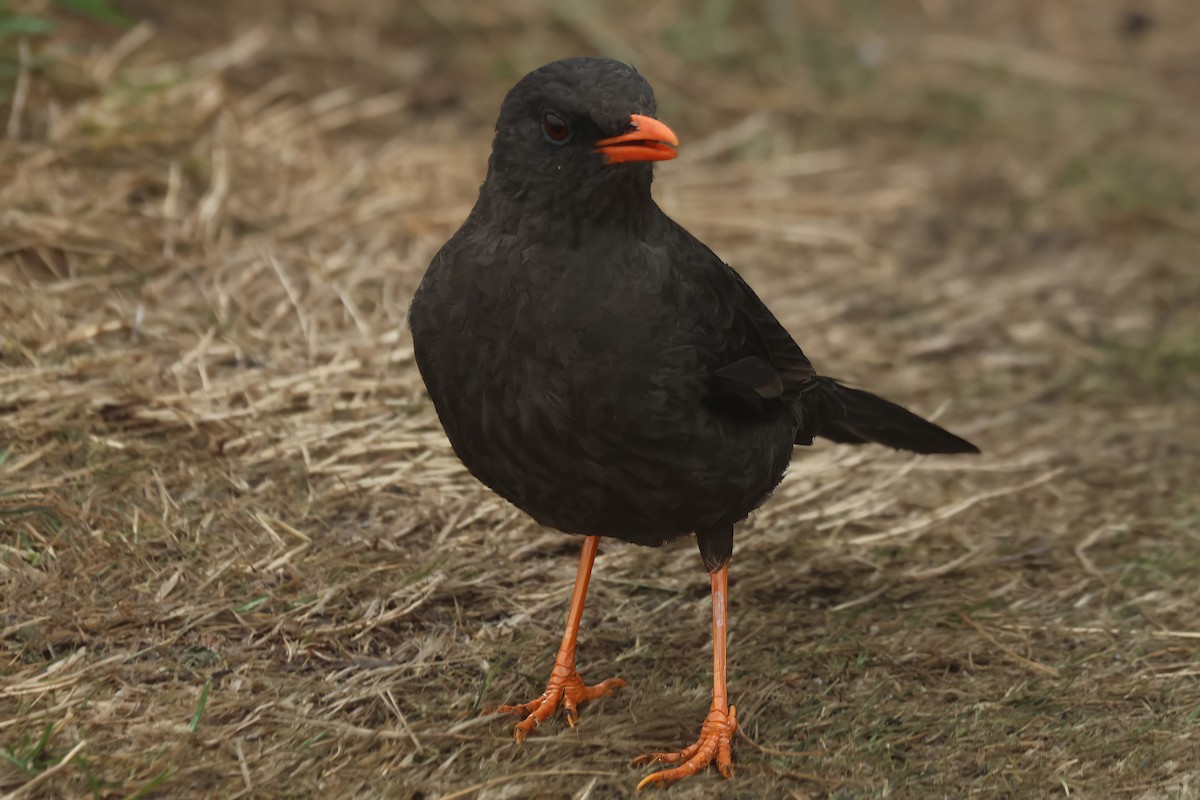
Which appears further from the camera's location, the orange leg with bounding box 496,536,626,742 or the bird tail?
the bird tail

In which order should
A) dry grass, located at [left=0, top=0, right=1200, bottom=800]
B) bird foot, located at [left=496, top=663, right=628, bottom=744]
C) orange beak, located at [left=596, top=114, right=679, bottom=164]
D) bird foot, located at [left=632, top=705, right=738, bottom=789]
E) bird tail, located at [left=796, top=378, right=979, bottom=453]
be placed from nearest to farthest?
orange beak, located at [left=596, top=114, right=679, bottom=164], bird foot, located at [left=632, top=705, right=738, bottom=789], dry grass, located at [left=0, top=0, right=1200, bottom=800], bird foot, located at [left=496, top=663, right=628, bottom=744], bird tail, located at [left=796, top=378, right=979, bottom=453]

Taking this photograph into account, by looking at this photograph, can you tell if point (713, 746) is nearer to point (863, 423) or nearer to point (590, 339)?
point (590, 339)

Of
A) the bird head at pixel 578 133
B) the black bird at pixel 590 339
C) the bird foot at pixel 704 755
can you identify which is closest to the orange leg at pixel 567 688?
the black bird at pixel 590 339

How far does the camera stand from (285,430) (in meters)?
4.68

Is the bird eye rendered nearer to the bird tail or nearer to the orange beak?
the orange beak

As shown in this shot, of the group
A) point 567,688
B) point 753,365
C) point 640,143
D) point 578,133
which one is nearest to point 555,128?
point 578,133

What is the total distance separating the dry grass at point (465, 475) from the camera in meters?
3.50

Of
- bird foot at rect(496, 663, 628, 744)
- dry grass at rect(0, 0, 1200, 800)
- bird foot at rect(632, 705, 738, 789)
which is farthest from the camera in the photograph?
bird foot at rect(496, 663, 628, 744)

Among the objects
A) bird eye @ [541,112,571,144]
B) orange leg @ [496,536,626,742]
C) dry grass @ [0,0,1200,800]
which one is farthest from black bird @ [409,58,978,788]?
dry grass @ [0,0,1200,800]

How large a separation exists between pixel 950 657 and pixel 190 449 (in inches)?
98.8

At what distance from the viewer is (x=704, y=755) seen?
11.3ft

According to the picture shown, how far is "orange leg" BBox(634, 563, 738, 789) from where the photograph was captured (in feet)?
11.1

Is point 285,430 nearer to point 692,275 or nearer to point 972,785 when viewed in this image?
point 692,275

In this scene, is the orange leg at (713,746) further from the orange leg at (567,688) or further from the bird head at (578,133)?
the bird head at (578,133)
